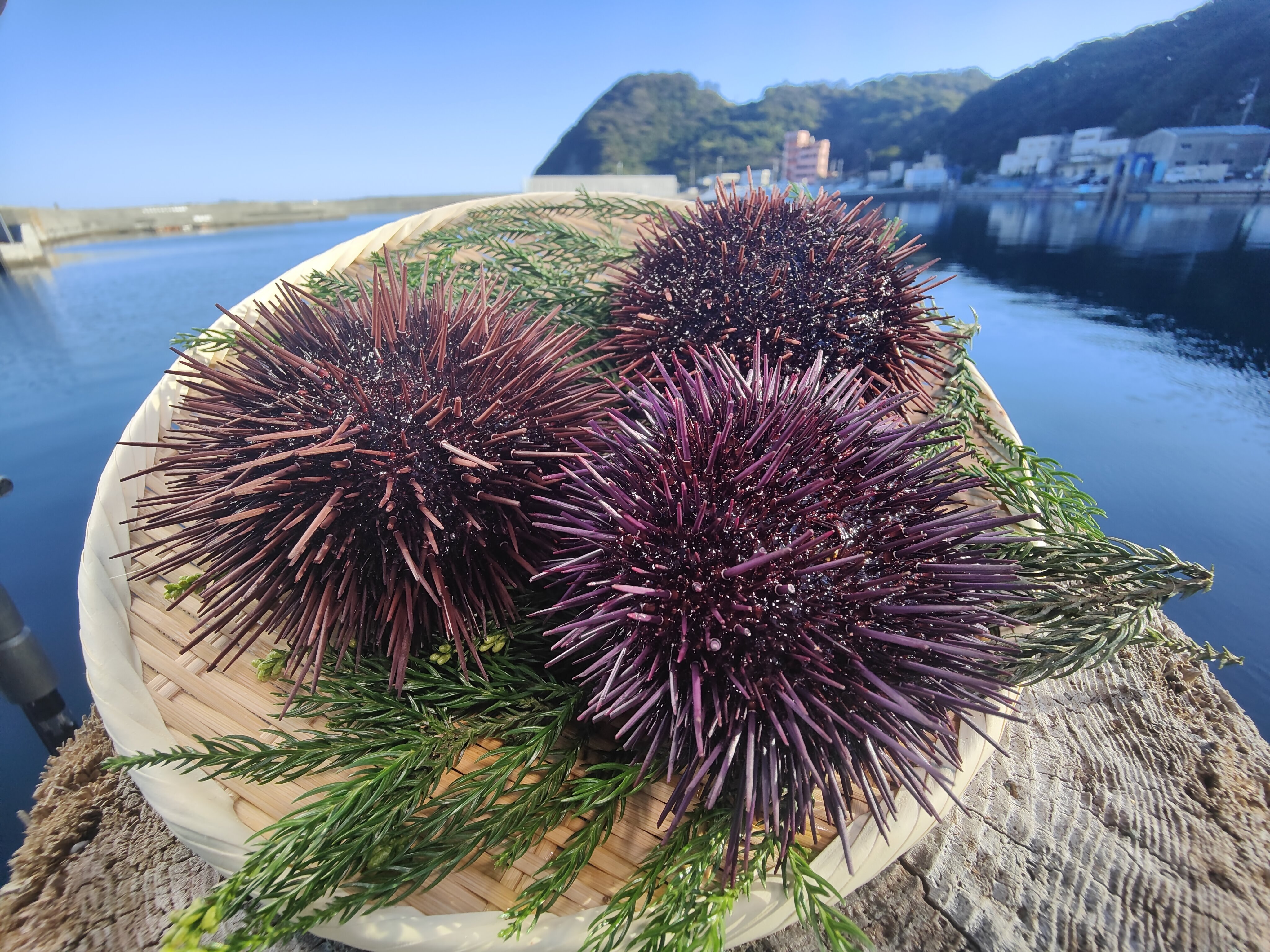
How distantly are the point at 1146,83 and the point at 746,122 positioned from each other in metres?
1.78

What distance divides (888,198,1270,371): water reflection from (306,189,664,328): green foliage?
3.23 ft

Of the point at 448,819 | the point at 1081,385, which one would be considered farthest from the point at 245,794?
the point at 1081,385

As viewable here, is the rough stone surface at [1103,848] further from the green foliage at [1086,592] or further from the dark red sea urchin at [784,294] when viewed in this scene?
the dark red sea urchin at [784,294]

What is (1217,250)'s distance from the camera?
46.0 inches

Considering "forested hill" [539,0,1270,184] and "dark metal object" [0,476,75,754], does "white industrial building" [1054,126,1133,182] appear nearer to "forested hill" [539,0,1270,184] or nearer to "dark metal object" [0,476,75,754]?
"forested hill" [539,0,1270,184]

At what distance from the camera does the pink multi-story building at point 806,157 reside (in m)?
2.12

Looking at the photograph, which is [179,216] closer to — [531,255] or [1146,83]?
[531,255]

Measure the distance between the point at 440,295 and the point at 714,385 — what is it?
13.0 inches

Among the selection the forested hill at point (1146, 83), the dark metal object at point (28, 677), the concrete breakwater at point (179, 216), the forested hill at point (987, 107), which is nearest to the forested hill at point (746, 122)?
the forested hill at point (987, 107)

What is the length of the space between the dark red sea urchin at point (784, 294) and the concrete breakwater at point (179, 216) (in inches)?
79.9

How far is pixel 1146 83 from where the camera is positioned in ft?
3.99

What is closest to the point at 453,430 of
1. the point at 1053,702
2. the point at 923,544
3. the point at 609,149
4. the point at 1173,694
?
the point at 923,544

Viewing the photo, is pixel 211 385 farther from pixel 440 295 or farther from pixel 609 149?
pixel 609 149

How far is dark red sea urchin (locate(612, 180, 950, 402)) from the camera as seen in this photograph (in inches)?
28.7
